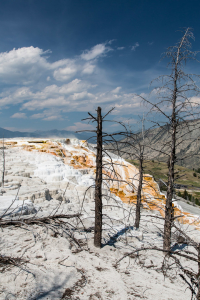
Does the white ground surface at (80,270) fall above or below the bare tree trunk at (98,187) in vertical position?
below

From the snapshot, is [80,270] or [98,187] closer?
[80,270]

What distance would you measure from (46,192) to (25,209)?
4.96 meters

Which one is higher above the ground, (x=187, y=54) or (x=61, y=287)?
(x=187, y=54)

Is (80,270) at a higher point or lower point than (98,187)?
lower

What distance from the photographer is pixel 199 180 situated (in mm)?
121812

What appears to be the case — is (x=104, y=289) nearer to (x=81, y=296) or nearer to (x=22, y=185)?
(x=81, y=296)

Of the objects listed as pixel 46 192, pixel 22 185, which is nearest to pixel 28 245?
pixel 46 192

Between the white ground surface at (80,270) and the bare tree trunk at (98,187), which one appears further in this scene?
the bare tree trunk at (98,187)

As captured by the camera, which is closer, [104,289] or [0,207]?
[104,289]

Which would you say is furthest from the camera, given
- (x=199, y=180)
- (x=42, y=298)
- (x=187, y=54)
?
(x=199, y=180)

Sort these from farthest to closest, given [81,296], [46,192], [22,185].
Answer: [22,185] < [46,192] < [81,296]

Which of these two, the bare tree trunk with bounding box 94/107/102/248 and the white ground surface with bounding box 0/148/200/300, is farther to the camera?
the bare tree trunk with bounding box 94/107/102/248

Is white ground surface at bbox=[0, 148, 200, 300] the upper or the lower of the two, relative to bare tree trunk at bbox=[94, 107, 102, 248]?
lower

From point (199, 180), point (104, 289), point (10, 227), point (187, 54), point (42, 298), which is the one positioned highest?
point (187, 54)
